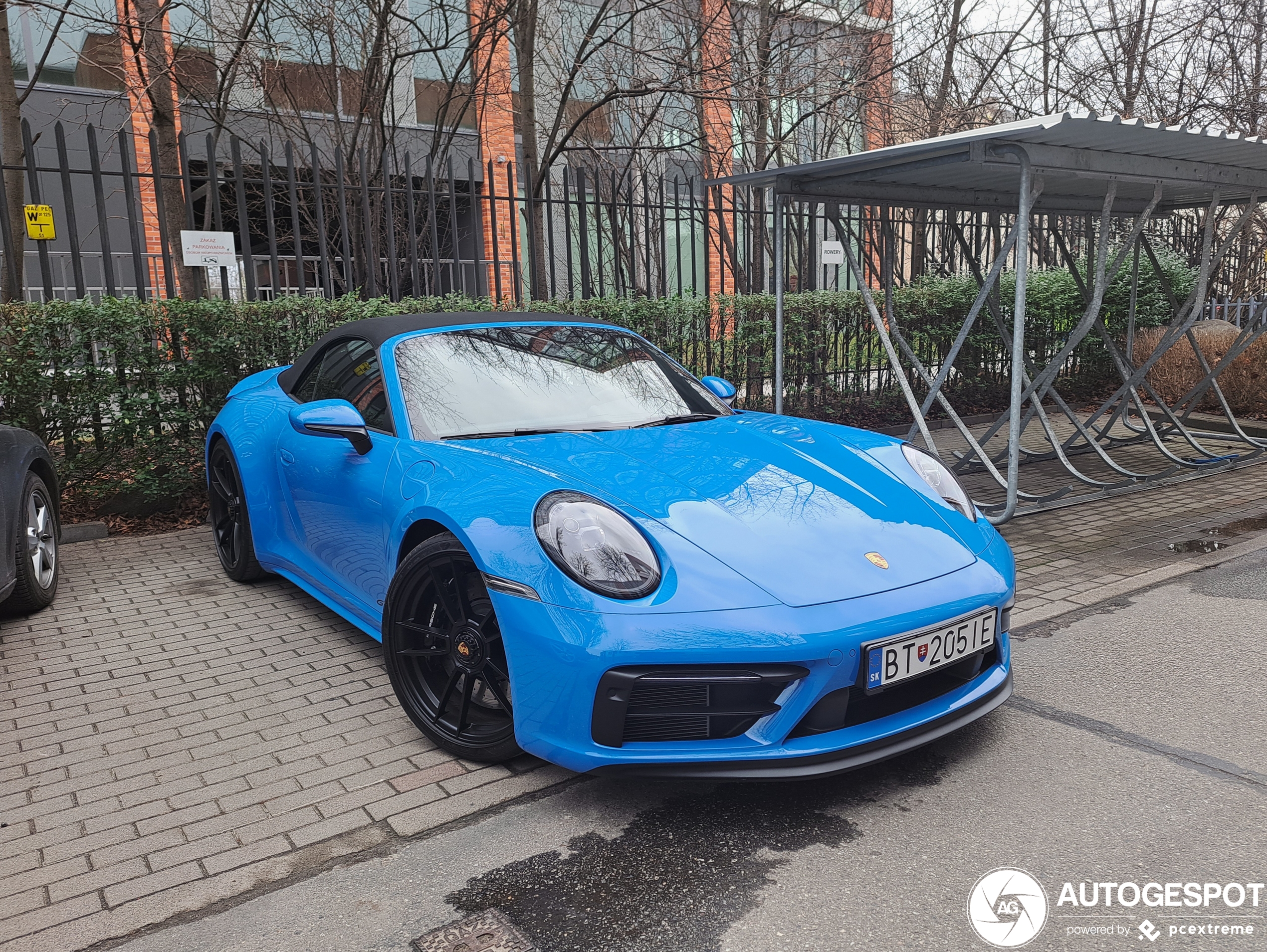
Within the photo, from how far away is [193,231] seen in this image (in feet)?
23.5

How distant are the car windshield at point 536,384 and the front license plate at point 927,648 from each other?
1.50 m

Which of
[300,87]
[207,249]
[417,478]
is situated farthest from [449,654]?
[300,87]

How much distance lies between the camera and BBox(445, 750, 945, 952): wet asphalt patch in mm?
2301

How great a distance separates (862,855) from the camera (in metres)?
2.58

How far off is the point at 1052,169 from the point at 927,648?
4.12 m

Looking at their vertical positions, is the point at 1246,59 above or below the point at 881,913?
above

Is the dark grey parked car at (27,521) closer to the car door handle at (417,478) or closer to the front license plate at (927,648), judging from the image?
the car door handle at (417,478)

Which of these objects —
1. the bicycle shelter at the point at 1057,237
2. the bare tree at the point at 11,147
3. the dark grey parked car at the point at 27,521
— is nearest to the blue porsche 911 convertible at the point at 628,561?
the dark grey parked car at the point at 27,521

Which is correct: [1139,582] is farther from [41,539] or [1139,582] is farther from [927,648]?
[41,539]

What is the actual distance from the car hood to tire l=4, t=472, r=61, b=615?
8.69 ft

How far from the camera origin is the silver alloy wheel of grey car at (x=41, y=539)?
475 cm

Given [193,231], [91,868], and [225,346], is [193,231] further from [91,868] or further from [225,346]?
[91,868]

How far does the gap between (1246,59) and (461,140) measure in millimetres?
13524

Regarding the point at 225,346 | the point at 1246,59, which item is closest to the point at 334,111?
the point at 225,346
